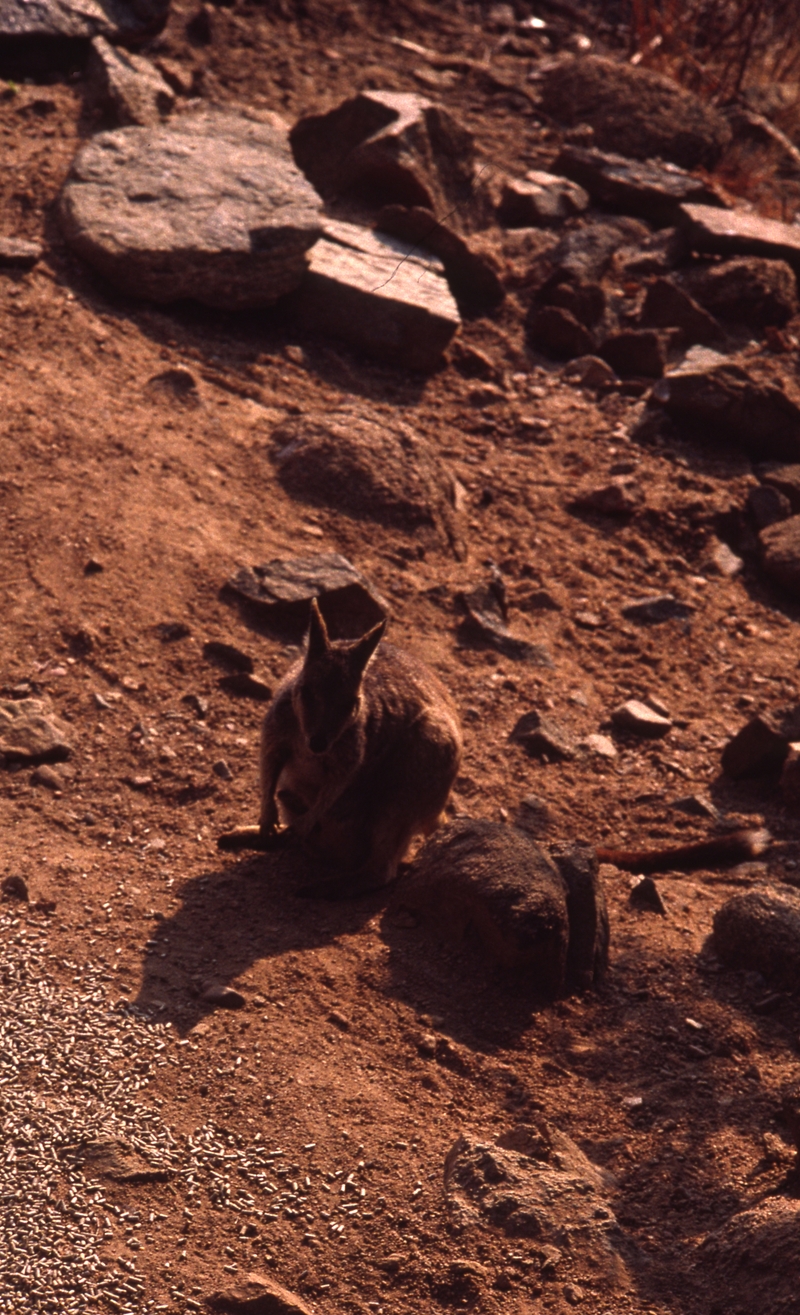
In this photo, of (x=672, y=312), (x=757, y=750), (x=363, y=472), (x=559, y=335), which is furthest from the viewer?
(x=672, y=312)

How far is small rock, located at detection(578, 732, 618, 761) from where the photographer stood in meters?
7.14

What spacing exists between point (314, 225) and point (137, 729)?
434cm

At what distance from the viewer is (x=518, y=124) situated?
41.7ft

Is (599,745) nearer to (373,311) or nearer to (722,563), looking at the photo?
(722,563)

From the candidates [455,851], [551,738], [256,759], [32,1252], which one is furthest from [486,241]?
[32,1252]

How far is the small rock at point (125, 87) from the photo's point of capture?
1001 cm

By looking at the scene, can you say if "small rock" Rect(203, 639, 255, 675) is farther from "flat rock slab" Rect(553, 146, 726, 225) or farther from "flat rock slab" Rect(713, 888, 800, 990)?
"flat rock slab" Rect(553, 146, 726, 225)

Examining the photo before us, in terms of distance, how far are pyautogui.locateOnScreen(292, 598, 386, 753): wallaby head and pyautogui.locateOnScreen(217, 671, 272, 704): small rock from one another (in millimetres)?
Answer: 1206

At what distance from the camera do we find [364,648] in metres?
5.43

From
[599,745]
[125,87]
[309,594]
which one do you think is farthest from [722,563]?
[125,87]

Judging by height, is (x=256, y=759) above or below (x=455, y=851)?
below

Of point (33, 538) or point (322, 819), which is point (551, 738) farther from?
point (33, 538)

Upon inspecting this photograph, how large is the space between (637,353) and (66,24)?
4.84 metres

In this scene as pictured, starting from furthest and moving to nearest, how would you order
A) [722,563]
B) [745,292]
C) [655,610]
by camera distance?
[745,292] < [722,563] < [655,610]
